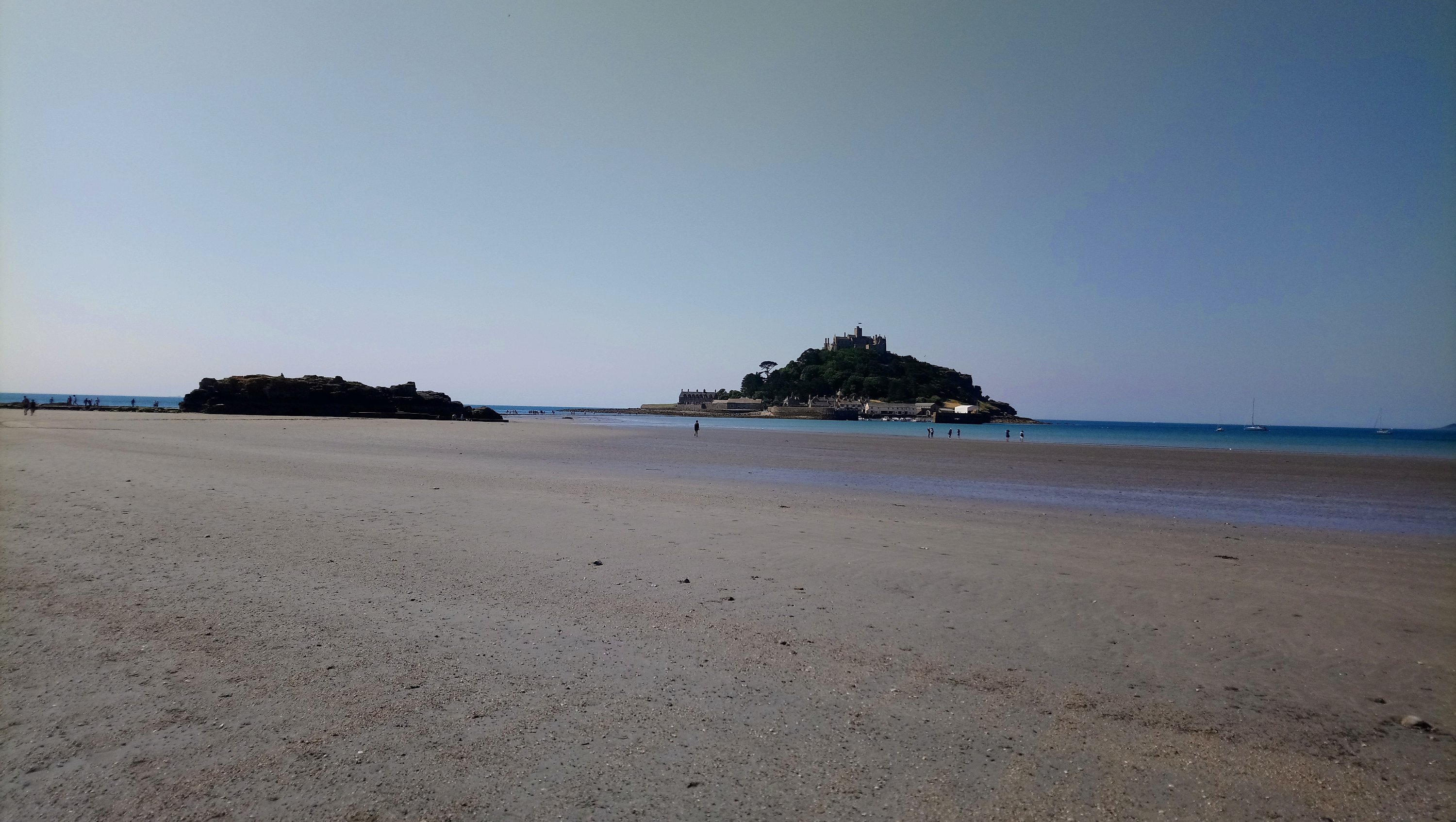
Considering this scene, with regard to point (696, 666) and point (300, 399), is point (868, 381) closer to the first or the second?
point (300, 399)

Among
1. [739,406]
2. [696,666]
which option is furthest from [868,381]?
[696,666]

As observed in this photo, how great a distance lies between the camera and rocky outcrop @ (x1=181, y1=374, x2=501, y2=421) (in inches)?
2655

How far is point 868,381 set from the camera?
573 ft

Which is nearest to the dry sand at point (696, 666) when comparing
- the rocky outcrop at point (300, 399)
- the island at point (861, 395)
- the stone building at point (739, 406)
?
the rocky outcrop at point (300, 399)

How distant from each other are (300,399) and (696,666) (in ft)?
250

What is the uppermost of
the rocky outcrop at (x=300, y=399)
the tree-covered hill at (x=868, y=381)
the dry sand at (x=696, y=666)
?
the tree-covered hill at (x=868, y=381)

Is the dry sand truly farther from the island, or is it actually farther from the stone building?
the stone building

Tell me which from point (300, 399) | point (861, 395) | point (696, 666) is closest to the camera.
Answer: point (696, 666)

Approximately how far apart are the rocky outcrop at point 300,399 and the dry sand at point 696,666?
63462 millimetres

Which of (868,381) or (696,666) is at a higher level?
(868,381)

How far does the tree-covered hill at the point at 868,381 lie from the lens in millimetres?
172750

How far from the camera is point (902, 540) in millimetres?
10781

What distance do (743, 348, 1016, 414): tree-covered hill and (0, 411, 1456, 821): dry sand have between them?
534 ft

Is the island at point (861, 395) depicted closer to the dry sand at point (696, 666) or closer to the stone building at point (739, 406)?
the stone building at point (739, 406)
